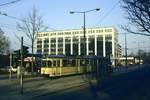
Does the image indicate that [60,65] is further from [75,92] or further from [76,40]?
[76,40]

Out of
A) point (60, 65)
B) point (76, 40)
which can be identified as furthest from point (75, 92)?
point (76, 40)

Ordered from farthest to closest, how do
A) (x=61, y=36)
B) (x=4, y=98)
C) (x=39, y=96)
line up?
1. (x=61, y=36)
2. (x=39, y=96)
3. (x=4, y=98)

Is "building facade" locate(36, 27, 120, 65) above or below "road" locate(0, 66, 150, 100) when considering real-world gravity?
above

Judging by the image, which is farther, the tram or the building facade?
the building facade

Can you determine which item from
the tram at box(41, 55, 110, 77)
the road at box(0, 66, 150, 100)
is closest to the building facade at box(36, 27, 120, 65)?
the tram at box(41, 55, 110, 77)

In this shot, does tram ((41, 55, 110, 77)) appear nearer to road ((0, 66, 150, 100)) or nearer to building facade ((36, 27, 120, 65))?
road ((0, 66, 150, 100))

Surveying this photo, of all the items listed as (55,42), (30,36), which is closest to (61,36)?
(55,42)

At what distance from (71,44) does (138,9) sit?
97854mm

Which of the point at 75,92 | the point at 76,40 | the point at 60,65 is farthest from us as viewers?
the point at 76,40

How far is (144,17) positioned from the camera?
3262 centimetres

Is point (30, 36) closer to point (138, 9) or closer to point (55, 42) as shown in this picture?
point (138, 9)

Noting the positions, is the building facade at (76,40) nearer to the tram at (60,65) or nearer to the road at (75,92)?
the tram at (60,65)

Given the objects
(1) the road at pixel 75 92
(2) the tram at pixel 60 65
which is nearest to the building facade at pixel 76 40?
(2) the tram at pixel 60 65

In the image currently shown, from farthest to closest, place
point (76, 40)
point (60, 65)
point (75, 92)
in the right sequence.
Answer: point (76, 40), point (60, 65), point (75, 92)
